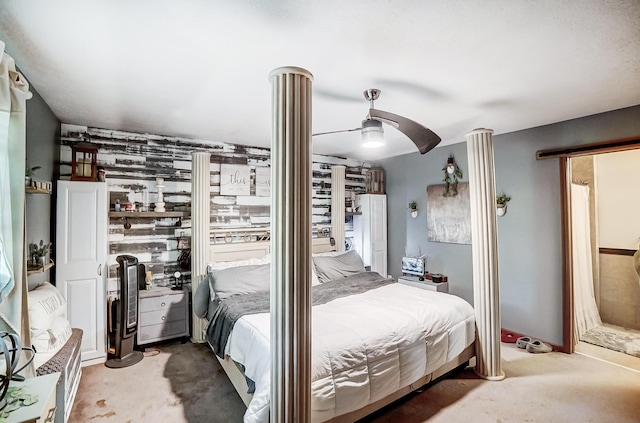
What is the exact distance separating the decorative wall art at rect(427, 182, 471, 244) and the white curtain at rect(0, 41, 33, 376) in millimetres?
4440

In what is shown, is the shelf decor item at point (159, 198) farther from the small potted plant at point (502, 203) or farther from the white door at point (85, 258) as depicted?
the small potted plant at point (502, 203)

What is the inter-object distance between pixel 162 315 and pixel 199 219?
1156 millimetres

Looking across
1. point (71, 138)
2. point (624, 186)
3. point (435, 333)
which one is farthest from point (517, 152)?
point (71, 138)

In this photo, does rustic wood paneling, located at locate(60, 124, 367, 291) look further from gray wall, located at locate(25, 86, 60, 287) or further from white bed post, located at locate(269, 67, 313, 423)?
white bed post, located at locate(269, 67, 313, 423)

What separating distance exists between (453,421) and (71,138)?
448 cm

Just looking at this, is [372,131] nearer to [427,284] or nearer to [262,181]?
[262,181]

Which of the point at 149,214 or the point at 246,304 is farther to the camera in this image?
the point at 149,214

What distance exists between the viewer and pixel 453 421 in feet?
7.32

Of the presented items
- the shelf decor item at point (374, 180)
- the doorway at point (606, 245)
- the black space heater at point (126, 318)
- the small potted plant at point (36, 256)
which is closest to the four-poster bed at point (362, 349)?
the black space heater at point (126, 318)

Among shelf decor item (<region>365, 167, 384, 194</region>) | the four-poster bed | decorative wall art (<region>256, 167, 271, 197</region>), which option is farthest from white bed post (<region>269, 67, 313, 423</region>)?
shelf decor item (<region>365, 167, 384, 194</region>)

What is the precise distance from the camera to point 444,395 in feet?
8.40

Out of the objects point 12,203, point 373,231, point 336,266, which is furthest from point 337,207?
point 12,203

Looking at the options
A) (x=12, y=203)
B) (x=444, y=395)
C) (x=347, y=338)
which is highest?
(x=12, y=203)

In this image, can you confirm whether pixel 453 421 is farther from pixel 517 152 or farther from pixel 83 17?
pixel 83 17
